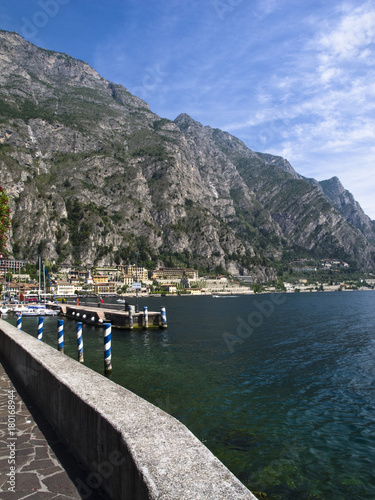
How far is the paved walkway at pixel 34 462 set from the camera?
484 centimetres

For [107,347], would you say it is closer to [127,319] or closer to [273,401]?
[273,401]

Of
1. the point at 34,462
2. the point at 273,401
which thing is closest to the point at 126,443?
the point at 34,462

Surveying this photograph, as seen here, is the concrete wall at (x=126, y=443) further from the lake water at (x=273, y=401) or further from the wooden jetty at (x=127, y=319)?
the wooden jetty at (x=127, y=319)

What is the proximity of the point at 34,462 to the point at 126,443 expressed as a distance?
8.53 ft

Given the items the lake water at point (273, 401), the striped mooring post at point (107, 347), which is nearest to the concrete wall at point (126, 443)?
the lake water at point (273, 401)

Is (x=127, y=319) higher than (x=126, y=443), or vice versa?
(x=126, y=443)

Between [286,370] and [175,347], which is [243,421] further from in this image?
[175,347]

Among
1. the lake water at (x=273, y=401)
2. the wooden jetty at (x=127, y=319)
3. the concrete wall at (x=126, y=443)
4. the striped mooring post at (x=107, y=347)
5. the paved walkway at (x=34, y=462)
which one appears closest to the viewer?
the concrete wall at (x=126, y=443)

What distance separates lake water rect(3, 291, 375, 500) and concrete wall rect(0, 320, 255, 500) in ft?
18.5

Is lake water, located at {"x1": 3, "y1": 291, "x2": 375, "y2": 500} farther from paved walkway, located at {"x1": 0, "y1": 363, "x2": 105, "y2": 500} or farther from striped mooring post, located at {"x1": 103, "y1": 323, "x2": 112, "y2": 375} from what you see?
paved walkway, located at {"x1": 0, "y1": 363, "x2": 105, "y2": 500}

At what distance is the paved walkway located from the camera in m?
4.84

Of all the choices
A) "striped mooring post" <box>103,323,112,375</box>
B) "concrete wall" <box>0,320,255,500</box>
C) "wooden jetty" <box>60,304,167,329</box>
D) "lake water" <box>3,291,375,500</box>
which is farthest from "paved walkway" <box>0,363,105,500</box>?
"wooden jetty" <box>60,304,167,329</box>

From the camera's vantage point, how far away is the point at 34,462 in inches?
223

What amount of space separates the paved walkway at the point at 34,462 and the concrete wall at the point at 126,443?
172 mm
